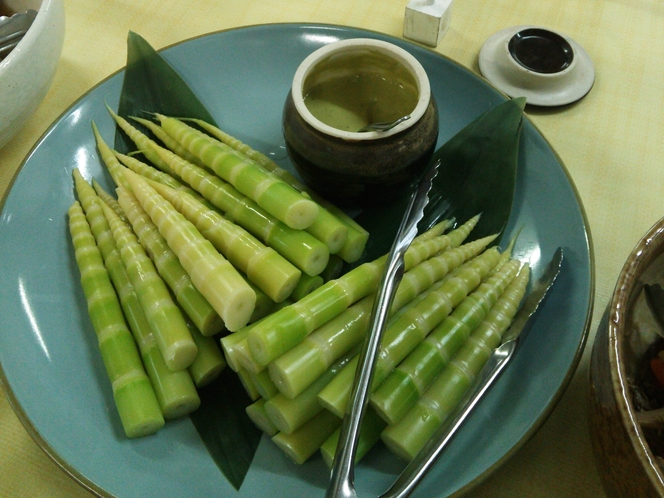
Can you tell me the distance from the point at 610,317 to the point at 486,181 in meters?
0.45

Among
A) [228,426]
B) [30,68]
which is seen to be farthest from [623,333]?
[30,68]

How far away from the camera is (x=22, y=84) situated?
1049 mm

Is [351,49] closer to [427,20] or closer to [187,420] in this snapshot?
[427,20]

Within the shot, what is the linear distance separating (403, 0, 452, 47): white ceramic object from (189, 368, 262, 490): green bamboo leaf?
1.01 m

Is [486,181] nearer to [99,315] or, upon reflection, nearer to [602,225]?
[602,225]

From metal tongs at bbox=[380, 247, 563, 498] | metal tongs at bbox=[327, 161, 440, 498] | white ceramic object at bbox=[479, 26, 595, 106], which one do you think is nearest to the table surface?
white ceramic object at bbox=[479, 26, 595, 106]

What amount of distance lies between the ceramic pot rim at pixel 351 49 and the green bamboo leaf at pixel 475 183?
185 mm

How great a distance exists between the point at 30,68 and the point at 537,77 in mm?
1078

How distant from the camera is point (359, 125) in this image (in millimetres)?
1079

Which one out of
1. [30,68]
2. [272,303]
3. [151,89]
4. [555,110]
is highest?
[30,68]

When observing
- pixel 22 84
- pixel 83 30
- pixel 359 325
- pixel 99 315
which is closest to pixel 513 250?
pixel 359 325

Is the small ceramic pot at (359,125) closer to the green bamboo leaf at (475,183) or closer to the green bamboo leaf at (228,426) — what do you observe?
the green bamboo leaf at (475,183)

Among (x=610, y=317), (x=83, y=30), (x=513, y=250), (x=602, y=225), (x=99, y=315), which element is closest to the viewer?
(x=610, y=317)

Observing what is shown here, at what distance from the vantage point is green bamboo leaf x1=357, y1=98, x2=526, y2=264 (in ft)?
3.43
